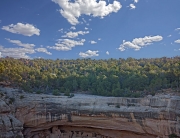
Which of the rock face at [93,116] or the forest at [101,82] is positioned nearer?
the rock face at [93,116]

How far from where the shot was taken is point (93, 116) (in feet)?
60.4

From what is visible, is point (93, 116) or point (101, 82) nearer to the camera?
point (93, 116)

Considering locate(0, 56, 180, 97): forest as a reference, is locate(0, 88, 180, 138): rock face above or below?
below

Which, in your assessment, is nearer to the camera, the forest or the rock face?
the rock face

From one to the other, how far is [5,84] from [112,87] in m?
13.2

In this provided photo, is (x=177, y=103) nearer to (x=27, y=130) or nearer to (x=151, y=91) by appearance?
(x=151, y=91)

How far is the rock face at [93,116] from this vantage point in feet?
52.1

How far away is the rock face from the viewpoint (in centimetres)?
1589

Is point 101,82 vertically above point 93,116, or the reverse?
point 101,82

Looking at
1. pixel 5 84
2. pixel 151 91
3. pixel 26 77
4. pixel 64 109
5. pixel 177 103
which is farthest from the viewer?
pixel 26 77

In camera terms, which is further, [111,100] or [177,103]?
[111,100]

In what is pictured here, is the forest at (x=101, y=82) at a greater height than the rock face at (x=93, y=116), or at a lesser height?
greater

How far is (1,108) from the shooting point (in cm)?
1698

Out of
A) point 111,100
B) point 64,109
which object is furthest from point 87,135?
point 111,100
